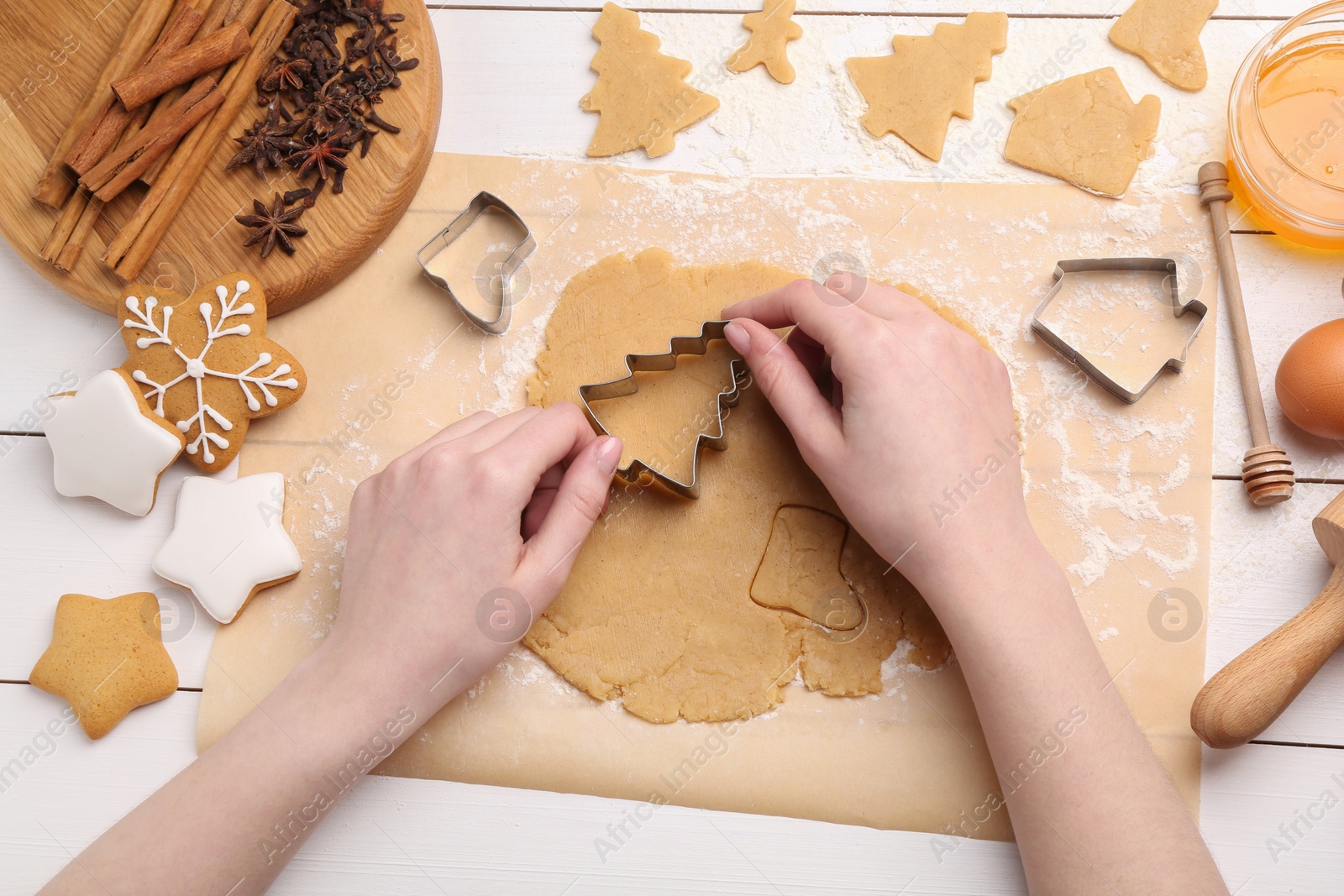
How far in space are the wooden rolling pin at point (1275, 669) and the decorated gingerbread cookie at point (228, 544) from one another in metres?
1.42

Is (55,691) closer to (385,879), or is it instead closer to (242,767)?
(242,767)

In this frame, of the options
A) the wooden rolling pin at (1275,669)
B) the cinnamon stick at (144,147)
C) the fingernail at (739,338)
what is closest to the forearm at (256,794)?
the fingernail at (739,338)

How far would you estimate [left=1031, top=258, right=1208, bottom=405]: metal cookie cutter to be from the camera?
4.52 feet

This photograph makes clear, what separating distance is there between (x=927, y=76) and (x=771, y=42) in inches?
11.2

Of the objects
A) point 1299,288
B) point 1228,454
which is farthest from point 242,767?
point 1299,288

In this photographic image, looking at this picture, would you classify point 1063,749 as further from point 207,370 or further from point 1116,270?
point 207,370

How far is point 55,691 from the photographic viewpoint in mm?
1374

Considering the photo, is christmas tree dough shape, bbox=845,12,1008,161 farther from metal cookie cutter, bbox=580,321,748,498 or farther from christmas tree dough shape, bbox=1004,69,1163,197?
metal cookie cutter, bbox=580,321,748,498

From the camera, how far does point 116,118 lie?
4.61 ft

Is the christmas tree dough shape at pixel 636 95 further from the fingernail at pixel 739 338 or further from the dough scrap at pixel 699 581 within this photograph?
the fingernail at pixel 739 338

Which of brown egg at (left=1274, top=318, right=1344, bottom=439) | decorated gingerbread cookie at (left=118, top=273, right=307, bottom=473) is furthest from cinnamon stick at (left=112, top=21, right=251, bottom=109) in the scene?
brown egg at (left=1274, top=318, right=1344, bottom=439)

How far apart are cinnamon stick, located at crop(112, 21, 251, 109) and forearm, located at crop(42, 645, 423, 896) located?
957mm

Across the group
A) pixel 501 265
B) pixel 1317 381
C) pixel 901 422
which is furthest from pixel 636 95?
pixel 1317 381

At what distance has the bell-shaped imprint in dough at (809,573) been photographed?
52.6 inches
